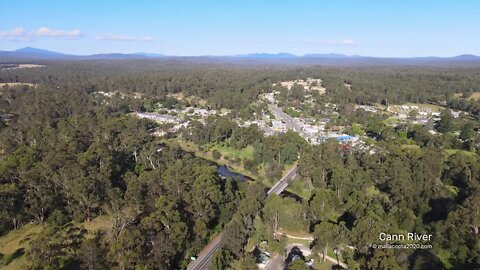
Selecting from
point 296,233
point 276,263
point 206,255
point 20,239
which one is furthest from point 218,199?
point 20,239

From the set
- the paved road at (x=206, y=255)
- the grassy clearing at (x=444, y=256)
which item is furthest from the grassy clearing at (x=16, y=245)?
the grassy clearing at (x=444, y=256)

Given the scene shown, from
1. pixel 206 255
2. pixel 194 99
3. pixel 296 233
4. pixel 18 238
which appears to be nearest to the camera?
pixel 206 255

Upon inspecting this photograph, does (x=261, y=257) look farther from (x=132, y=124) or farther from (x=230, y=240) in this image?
(x=132, y=124)

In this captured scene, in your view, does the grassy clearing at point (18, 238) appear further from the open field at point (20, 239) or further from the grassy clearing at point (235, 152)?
the grassy clearing at point (235, 152)

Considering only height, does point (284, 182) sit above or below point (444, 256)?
below

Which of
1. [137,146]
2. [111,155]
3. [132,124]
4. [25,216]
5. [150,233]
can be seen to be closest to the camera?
[150,233]

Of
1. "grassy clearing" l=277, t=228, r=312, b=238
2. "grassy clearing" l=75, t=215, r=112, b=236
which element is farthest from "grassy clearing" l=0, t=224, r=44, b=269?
"grassy clearing" l=277, t=228, r=312, b=238

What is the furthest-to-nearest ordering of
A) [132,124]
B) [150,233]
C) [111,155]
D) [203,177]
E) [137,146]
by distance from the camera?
[132,124] < [137,146] < [111,155] < [203,177] < [150,233]

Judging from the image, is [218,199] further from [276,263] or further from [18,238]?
[18,238]

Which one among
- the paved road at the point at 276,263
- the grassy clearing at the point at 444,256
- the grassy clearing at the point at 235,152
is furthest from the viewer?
the grassy clearing at the point at 235,152

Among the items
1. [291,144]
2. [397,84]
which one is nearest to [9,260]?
[291,144]

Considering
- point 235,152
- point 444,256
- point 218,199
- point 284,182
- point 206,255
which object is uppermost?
point 218,199
